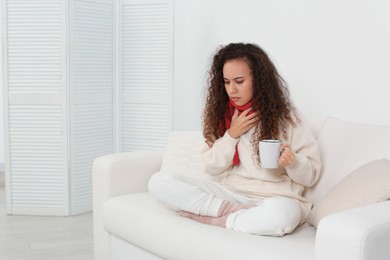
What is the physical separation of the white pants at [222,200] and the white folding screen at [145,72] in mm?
1530

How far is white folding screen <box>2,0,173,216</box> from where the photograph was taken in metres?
3.66

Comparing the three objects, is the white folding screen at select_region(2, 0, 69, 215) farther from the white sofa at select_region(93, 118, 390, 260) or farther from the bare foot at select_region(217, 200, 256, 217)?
the bare foot at select_region(217, 200, 256, 217)

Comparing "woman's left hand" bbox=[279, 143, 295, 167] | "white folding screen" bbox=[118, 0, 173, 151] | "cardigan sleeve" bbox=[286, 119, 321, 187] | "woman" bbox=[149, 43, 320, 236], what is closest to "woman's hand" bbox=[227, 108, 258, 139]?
"woman" bbox=[149, 43, 320, 236]

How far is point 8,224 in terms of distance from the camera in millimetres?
3562

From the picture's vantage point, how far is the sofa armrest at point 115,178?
2570 mm

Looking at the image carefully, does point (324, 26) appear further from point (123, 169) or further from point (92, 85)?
point (92, 85)

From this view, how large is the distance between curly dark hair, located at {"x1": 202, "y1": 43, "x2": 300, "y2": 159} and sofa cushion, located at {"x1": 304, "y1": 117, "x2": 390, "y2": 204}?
0.16 meters

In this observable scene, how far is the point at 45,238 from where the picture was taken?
3.28 m

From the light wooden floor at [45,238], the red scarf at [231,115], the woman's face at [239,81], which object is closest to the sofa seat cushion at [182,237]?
the red scarf at [231,115]

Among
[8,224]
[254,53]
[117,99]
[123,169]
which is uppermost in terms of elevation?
[254,53]

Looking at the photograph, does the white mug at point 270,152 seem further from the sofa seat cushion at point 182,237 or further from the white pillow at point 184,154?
the white pillow at point 184,154

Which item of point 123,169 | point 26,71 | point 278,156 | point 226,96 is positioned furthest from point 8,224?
point 278,156

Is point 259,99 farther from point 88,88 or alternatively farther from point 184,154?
point 88,88

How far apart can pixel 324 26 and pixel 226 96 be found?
593 millimetres
